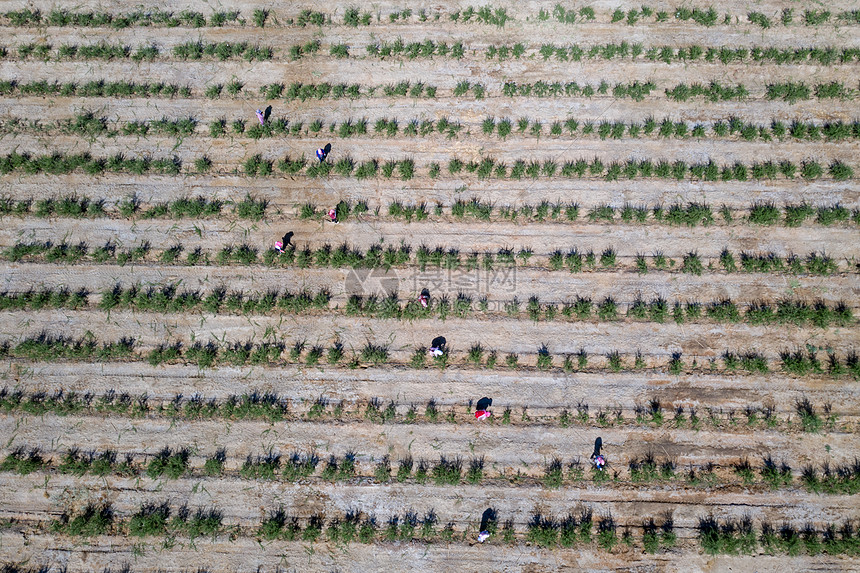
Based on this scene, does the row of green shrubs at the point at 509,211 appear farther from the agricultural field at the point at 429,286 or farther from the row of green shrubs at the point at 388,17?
the row of green shrubs at the point at 388,17

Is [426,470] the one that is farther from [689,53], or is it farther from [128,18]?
[128,18]

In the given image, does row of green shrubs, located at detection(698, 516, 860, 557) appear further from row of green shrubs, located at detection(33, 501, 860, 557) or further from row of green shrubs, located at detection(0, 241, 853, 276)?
row of green shrubs, located at detection(0, 241, 853, 276)

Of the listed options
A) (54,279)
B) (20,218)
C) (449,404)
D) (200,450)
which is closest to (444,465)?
(449,404)

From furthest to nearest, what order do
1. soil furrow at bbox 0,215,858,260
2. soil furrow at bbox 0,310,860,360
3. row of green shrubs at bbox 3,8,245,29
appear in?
row of green shrubs at bbox 3,8,245,29
soil furrow at bbox 0,215,858,260
soil furrow at bbox 0,310,860,360

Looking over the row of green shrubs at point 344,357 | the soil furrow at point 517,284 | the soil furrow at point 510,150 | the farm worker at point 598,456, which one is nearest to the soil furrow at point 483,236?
the soil furrow at point 517,284

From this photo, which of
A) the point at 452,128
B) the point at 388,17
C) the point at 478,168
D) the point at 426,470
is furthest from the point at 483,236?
the point at 388,17

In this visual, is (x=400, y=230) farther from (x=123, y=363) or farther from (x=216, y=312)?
(x=123, y=363)

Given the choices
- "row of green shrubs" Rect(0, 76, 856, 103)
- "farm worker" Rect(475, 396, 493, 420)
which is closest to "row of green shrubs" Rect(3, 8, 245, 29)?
"row of green shrubs" Rect(0, 76, 856, 103)
